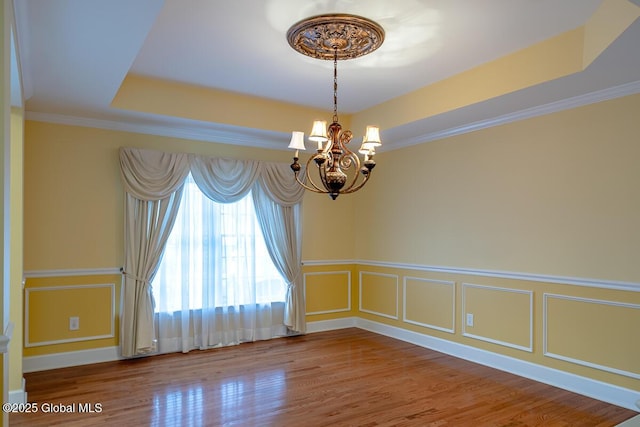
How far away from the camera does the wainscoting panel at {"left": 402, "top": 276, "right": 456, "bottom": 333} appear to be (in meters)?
4.93

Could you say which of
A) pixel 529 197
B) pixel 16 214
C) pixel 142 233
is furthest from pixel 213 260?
pixel 529 197

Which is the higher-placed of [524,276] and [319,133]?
[319,133]

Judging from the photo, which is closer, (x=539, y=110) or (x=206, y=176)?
(x=539, y=110)

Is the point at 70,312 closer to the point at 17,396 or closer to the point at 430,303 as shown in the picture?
the point at 17,396

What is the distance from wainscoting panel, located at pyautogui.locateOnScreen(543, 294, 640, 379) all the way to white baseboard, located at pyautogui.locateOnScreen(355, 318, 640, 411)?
15cm

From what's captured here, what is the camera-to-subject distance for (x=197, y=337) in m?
5.06

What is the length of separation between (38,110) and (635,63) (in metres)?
5.03

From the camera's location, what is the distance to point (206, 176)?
16.7 feet

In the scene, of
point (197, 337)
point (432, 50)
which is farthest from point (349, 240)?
point (432, 50)

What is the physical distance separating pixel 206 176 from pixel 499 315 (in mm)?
3504

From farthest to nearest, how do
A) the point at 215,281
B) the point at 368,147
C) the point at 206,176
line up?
the point at 215,281 < the point at 206,176 < the point at 368,147

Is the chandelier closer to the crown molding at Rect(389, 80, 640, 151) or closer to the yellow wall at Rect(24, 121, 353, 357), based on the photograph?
the crown molding at Rect(389, 80, 640, 151)

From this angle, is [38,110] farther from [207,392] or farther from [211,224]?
[207,392]

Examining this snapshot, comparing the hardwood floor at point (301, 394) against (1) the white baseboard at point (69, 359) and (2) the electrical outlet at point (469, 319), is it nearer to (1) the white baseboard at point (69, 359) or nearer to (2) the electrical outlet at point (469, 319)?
(1) the white baseboard at point (69, 359)
